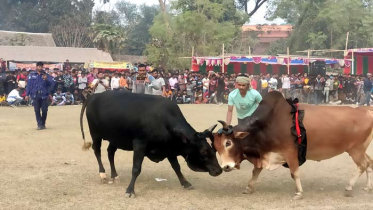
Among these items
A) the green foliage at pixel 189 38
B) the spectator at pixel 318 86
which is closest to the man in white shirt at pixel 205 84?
the spectator at pixel 318 86

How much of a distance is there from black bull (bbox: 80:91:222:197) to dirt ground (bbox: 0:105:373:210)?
0.37m

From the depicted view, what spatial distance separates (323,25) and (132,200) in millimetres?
40091

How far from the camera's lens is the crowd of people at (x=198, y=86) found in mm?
20438

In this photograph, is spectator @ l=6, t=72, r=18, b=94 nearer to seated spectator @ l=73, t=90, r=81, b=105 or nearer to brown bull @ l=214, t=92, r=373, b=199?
seated spectator @ l=73, t=90, r=81, b=105

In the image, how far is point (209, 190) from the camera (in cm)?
661

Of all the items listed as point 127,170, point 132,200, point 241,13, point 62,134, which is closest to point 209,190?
point 132,200

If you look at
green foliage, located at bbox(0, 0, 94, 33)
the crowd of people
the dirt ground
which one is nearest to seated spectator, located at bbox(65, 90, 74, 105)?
the crowd of people

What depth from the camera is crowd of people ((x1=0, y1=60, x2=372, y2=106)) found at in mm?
20438

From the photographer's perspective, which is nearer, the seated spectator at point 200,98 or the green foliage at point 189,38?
the seated spectator at point 200,98

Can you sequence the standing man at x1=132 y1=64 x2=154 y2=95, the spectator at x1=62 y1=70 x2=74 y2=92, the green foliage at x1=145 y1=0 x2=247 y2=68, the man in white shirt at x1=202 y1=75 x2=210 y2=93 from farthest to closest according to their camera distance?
the green foliage at x1=145 y1=0 x2=247 y2=68
the man in white shirt at x1=202 y1=75 x2=210 y2=93
the spectator at x1=62 y1=70 x2=74 y2=92
the standing man at x1=132 y1=64 x2=154 y2=95

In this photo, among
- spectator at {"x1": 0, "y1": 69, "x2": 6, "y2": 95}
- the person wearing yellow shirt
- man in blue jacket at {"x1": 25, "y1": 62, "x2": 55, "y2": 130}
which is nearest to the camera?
man in blue jacket at {"x1": 25, "y1": 62, "x2": 55, "y2": 130}

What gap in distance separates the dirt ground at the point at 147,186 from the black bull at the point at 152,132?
37 centimetres

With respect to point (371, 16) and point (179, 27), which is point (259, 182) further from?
point (371, 16)

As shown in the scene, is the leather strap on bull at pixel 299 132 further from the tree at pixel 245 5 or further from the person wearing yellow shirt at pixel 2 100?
the tree at pixel 245 5
